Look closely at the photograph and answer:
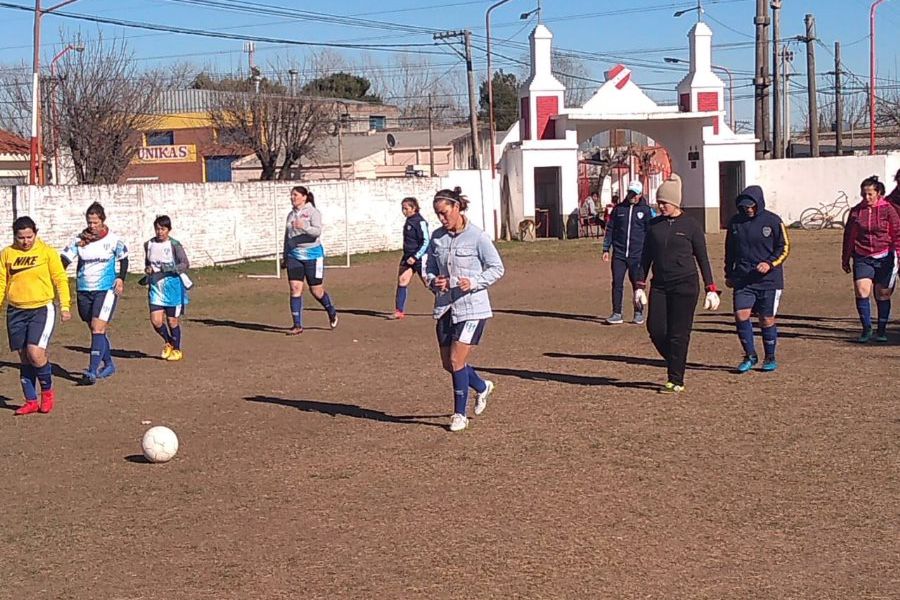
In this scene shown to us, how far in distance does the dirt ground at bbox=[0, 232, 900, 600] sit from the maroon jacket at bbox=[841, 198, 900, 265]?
1.13 m

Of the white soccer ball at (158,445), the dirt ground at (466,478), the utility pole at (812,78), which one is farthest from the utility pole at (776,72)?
the white soccer ball at (158,445)

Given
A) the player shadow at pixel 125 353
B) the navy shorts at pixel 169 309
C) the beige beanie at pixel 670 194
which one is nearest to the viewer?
the beige beanie at pixel 670 194

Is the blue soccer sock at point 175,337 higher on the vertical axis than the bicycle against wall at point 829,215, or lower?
lower

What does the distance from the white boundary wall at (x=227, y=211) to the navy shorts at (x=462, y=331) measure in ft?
53.9

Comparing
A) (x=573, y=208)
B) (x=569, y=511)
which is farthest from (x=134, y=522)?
(x=573, y=208)

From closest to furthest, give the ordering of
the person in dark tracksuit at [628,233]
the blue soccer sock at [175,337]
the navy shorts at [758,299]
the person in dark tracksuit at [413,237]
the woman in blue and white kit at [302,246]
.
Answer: the navy shorts at [758,299] → the blue soccer sock at [175,337] → the woman in blue and white kit at [302,246] → the person in dark tracksuit at [628,233] → the person in dark tracksuit at [413,237]

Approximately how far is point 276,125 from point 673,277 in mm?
49054

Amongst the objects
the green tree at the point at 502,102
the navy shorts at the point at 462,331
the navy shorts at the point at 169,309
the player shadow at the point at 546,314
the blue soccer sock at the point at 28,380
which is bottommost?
the player shadow at the point at 546,314

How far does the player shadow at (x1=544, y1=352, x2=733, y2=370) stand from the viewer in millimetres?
11898

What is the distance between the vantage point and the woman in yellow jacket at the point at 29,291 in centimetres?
1030

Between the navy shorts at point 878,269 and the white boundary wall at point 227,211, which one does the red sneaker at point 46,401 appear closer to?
the navy shorts at point 878,269

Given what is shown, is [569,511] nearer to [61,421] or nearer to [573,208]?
[61,421]

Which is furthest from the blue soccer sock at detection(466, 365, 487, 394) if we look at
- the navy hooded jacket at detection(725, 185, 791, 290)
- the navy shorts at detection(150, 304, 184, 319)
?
the navy shorts at detection(150, 304, 184, 319)

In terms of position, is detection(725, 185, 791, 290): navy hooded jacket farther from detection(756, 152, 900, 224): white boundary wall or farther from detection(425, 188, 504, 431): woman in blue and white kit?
detection(756, 152, 900, 224): white boundary wall
